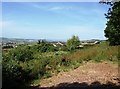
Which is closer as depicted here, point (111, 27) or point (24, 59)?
point (24, 59)

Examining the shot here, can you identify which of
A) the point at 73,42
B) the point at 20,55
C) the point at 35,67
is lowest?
the point at 35,67

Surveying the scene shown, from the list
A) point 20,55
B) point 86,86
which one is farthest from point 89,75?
point 20,55

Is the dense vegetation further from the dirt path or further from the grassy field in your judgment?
the dirt path

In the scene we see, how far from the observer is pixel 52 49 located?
115 feet

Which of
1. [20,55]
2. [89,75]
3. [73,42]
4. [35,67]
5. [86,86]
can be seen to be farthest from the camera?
[73,42]

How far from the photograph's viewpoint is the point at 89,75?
1324 cm

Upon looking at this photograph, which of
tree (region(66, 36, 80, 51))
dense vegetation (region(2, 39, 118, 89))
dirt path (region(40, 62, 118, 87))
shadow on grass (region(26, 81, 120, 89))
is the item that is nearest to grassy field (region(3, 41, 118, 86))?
dense vegetation (region(2, 39, 118, 89))

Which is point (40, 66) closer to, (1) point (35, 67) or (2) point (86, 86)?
(1) point (35, 67)

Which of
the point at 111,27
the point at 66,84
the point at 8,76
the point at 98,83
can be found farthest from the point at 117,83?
the point at 111,27

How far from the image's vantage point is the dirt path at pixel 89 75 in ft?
39.6

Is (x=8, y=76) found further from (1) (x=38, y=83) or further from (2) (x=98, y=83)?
(2) (x=98, y=83)

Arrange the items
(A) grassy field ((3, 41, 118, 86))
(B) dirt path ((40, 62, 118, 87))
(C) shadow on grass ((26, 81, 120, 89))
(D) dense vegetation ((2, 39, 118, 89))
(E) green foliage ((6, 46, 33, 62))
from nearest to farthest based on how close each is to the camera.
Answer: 1. (C) shadow on grass ((26, 81, 120, 89))
2. (D) dense vegetation ((2, 39, 118, 89))
3. (B) dirt path ((40, 62, 118, 87))
4. (A) grassy field ((3, 41, 118, 86))
5. (E) green foliage ((6, 46, 33, 62))

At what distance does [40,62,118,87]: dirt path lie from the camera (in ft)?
39.6

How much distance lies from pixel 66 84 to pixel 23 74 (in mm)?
3520
